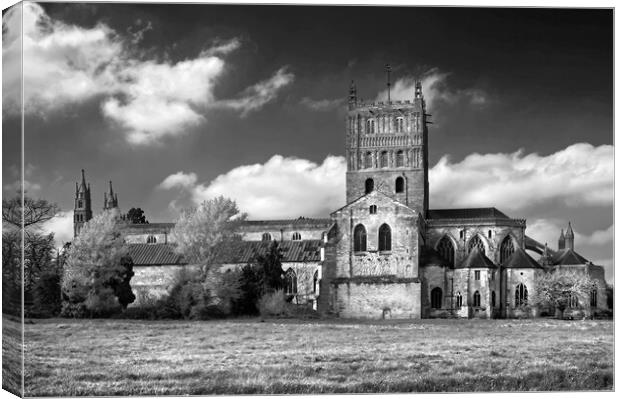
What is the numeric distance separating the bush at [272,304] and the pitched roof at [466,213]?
15.9m

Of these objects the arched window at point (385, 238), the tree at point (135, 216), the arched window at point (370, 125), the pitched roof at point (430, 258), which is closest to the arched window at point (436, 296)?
the pitched roof at point (430, 258)

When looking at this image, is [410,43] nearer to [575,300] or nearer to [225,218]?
[225,218]

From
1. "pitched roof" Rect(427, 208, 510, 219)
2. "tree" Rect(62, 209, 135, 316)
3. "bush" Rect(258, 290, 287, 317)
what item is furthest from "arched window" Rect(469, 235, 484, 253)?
"tree" Rect(62, 209, 135, 316)

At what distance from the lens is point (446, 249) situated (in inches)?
1997

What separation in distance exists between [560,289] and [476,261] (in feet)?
18.3

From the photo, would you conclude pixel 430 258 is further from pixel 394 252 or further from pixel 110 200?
pixel 110 200

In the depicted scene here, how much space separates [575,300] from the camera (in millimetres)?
41000

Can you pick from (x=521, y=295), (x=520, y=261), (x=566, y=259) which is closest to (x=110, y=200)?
(x=566, y=259)

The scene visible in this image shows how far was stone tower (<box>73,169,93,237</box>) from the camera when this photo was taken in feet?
82.4

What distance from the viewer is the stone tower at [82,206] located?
2510 cm

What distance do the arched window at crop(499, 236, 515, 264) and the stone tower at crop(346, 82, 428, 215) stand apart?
5126mm

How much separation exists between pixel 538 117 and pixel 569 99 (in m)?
1.06

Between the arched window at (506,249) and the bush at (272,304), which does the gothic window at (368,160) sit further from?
the bush at (272,304)

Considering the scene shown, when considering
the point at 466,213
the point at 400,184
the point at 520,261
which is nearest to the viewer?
the point at 520,261
